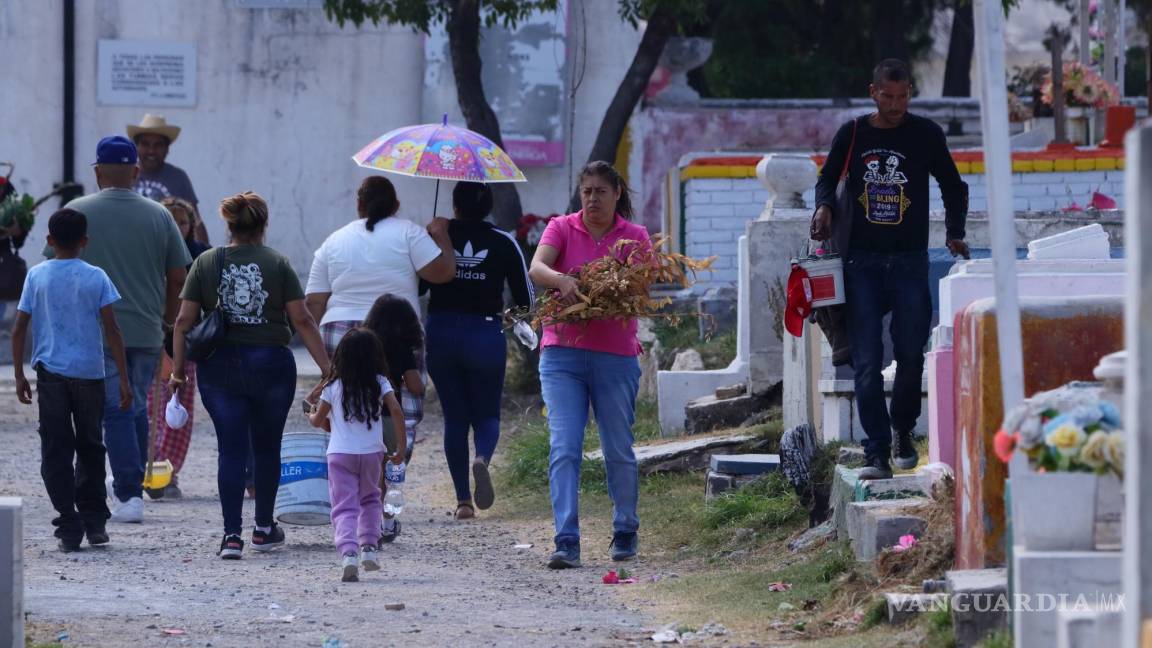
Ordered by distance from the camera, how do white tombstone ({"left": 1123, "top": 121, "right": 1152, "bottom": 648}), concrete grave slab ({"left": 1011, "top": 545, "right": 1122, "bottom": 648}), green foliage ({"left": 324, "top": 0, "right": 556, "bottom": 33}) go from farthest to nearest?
green foliage ({"left": 324, "top": 0, "right": 556, "bottom": 33}) → concrete grave slab ({"left": 1011, "top": 545, "right": 1122, "bottom": 648}) → white tombstone ({"left": 1123, "top": 121, "right": 1152, "bottom": 648})

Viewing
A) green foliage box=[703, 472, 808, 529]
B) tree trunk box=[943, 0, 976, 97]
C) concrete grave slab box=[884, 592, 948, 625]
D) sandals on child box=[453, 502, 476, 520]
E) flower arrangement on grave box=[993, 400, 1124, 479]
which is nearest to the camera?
flower arrangement on grave box=[993, 400, 1124, 479]

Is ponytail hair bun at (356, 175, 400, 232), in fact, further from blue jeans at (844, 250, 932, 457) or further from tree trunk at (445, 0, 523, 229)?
tree trunk at (445, 0, 523, 229)

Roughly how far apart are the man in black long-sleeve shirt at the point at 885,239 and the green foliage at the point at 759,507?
36.7 inches

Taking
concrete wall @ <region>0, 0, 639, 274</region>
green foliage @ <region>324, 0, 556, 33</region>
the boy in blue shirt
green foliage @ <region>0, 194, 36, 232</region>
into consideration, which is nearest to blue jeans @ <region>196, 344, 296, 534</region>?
the boy in blue shirt

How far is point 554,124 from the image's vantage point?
1803cm

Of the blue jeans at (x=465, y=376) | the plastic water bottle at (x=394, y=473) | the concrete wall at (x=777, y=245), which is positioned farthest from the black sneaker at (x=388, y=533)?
the concrete wall at (x=777, y=245)

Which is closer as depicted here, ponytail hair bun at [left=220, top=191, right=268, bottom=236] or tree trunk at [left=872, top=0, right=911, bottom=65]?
ponytail hair bun at [left=220, top=191, right=268, bottom=236]

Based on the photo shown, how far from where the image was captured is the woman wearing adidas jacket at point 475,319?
890cm

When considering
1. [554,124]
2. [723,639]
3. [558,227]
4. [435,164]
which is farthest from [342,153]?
[723,639]

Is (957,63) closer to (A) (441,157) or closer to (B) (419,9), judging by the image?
(B) (419,9)

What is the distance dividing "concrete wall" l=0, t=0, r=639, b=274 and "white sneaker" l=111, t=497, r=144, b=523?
9353 millimetres

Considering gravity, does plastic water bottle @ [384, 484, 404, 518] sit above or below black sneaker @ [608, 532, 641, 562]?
above

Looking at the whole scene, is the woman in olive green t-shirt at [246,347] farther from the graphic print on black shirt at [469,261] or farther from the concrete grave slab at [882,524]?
the concrete grave slab at [882,524]

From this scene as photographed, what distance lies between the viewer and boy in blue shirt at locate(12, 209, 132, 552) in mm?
7891
